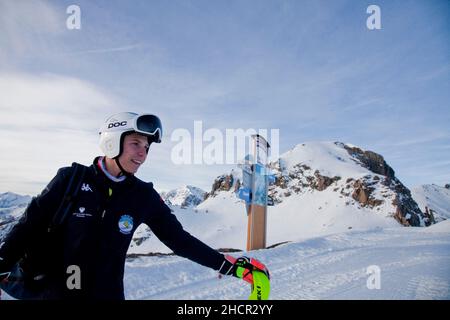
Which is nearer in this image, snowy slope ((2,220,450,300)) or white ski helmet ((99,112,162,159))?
white ski helmet ((99,112,162,159))

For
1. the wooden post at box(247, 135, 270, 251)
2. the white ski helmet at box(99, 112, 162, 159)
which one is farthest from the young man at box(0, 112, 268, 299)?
the wooden post at box(247, 135, 270, 251)

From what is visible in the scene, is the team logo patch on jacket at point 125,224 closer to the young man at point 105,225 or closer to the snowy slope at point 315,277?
the young man at point 105,225

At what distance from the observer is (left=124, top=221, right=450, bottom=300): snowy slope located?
5211mm

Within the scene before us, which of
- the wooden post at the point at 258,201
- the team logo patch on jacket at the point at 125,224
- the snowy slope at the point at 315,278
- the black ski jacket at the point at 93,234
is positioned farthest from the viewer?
the wooden post at the point at 258,201

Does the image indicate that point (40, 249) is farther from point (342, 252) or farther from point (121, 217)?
point (342, 252)

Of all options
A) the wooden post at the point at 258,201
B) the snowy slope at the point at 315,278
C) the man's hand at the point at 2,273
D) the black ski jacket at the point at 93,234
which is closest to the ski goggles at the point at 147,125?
the black ski jacket at the point at 93,234

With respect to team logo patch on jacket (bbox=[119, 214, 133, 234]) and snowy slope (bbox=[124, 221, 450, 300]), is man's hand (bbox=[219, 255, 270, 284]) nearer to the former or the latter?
team logo patch on jacket (bbox=[119, 214, 133, 234])

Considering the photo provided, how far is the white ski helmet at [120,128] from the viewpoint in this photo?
2.43 metres

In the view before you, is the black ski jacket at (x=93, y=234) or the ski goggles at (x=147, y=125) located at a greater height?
the ski goggles at (x=147, y=125)

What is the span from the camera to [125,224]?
2352 mm

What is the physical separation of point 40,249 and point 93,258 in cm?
38

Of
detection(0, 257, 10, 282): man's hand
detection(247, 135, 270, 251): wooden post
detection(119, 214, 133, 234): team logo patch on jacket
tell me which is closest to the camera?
detection(0, 257, 10, 282): man's hand

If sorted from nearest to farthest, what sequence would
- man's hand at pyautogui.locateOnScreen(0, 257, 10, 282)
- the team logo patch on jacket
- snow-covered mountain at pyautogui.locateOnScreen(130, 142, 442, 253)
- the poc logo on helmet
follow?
man's hand at pyautogui.locateOnScreen(0, 257, 10, 282) < the team logo patch on jacket < the poc logo on helmet < snow-covered mountain at pyautogui.locateOnScreen(130, 142, 442, 253)

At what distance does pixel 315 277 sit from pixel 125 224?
19.0 ft
